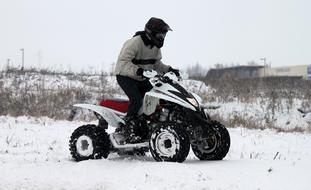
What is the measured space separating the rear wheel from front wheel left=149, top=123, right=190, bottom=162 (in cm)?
115

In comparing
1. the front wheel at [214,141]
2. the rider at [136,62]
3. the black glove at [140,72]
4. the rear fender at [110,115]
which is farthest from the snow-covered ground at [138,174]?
the black glove at [140,72]

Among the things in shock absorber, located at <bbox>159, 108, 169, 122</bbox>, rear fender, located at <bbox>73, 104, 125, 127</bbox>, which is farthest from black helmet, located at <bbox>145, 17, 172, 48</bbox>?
rear fender, located at <bbox>73, 104, 125, 127</bbox>

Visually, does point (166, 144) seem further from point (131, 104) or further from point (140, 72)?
point (140, 72)

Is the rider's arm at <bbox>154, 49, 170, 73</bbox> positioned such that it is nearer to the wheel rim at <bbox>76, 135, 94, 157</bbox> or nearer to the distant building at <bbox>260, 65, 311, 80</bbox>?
the wheel rim at <bbox>76, 135, 94, 157</bbox>

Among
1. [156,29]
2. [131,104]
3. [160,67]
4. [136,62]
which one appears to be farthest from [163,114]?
[156,29]

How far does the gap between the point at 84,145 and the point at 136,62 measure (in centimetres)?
162

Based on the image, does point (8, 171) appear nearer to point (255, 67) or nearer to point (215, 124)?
point (215, 124)

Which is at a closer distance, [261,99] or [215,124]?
[215,124]

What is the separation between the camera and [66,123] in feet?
45.3

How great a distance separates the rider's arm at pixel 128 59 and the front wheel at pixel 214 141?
4.76ft

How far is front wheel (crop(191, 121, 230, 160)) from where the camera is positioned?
7.33 m

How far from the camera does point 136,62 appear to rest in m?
7.75

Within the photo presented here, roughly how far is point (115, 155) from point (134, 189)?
115 inches

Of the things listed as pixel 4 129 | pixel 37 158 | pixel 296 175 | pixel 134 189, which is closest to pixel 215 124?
pixel 296 175
